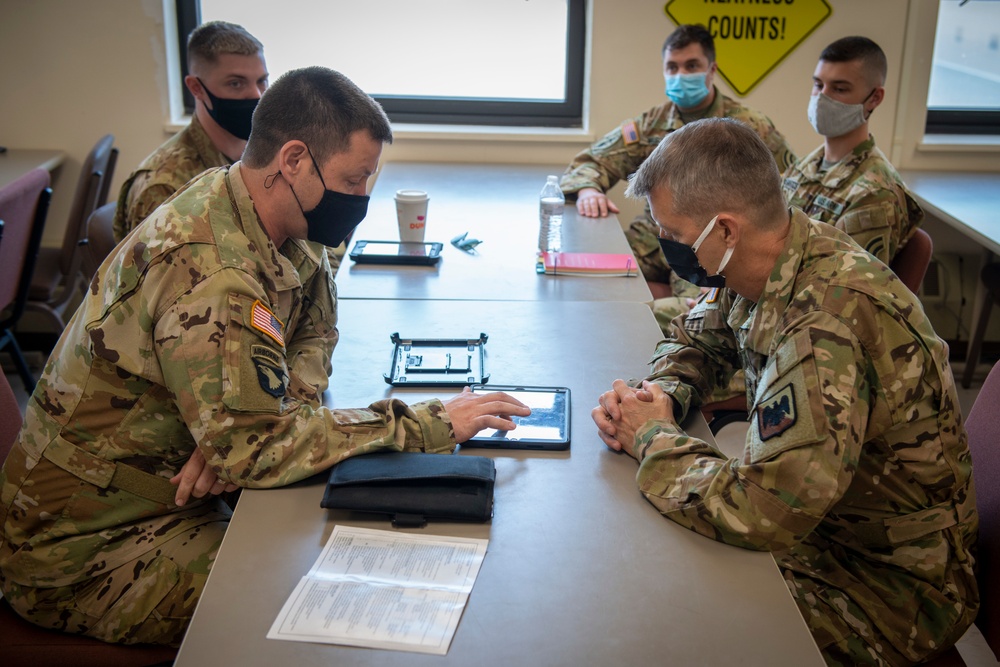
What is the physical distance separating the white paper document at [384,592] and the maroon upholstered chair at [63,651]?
1.53 feet

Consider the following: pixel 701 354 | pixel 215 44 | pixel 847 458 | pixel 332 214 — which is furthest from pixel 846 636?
pixel 215 44

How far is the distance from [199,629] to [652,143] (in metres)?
2.94

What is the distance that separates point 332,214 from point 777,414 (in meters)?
0.93

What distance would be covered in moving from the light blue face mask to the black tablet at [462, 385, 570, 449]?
204 centimetres

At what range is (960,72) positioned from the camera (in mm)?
4328

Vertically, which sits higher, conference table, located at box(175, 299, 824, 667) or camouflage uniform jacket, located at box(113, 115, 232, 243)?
camouflage uniform jacket, located at box(113, 115, 232, 243)

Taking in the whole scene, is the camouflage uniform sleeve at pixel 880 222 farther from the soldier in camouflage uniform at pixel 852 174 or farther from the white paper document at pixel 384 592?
the white paper document at pixel 384 592

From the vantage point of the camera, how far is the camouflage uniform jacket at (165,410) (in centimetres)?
151

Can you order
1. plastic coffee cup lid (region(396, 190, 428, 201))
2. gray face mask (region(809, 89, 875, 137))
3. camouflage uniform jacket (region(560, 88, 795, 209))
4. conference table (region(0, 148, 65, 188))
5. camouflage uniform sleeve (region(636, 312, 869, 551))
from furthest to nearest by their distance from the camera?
A: conference table (region(0, 148, 65, 188))
camouflage uniform jacket (region(560, 88, 795, 209))
gray face mask (region(809, 89, 875, 137))
plastic coffee cup lid (region(396, 190, 428, 201))
camouflage uniform sleeve (region(636, 312, 869, 551))

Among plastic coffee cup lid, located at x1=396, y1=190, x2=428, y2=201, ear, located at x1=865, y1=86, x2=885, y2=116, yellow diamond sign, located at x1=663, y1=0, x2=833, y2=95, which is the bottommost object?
plastic coffee cup lid, located at x1=396, y1=190, x2=428, y2=201

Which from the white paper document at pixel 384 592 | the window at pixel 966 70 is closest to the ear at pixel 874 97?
the window at pixel 966 70

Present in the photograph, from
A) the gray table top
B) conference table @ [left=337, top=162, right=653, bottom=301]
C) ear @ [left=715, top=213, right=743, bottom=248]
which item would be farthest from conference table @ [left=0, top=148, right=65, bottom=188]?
the gray table top

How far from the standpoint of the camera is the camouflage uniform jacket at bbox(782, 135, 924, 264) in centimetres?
285

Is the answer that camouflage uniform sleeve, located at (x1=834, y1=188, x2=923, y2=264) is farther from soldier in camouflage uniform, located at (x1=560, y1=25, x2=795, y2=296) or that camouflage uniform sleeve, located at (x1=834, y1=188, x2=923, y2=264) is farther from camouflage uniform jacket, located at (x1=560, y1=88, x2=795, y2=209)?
camouflage uniform jacket, located at (x1=560, y1=88, x2=795, y2=209)
